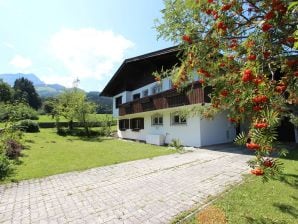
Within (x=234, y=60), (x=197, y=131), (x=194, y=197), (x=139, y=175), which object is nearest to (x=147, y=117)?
(x=197, y=131)

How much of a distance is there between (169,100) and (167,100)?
224 millimetres

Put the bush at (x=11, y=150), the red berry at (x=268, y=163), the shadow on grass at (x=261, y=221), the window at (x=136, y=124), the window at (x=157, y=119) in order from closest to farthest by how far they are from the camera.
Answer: the red berry at (x=268, y=163), the shadow on grass at (x=261, y=221), the bush at (x=11, y=150), the window at (x=157, y=119), the window at (x=136, y=124)

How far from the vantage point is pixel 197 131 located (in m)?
14.9

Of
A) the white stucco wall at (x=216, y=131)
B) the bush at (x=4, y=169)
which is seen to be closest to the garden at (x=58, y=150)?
the bush at (x=4, y=169)

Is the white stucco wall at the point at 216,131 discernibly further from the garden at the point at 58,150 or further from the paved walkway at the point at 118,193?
the paved walkway at the point at 118,193

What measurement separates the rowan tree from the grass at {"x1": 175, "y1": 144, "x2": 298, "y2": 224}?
1.95m

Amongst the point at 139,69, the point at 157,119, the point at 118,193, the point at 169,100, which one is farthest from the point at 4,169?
the point at 139,69

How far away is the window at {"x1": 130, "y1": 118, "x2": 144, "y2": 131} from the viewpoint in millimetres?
23138

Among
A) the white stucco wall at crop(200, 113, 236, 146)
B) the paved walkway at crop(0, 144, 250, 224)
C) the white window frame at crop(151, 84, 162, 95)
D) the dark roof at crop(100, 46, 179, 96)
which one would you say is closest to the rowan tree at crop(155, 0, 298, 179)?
the paved walkway at crop(0, 144, 250, 224)

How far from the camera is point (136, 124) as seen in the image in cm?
2442

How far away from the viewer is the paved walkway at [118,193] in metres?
4.90

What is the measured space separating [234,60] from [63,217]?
4554 millimetres

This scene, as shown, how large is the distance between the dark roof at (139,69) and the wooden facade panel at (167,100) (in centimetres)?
256

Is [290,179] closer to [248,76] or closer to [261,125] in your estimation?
[248,76]
